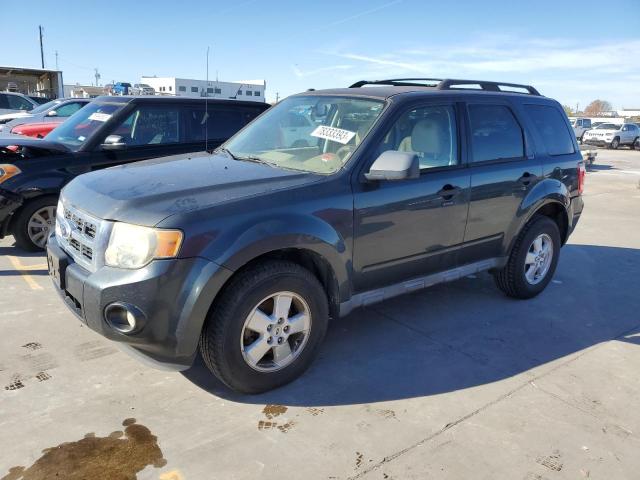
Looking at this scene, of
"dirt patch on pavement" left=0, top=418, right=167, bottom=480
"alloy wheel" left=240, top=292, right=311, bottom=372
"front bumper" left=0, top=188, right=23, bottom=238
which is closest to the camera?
"dirt patch on pavement" left=0, top=418, right=167, bottom=480

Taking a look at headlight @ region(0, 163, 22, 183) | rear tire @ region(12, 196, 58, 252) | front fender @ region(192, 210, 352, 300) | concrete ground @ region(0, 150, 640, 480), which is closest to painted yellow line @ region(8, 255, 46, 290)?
concrete ground @ region(0, 150, 640, 480)

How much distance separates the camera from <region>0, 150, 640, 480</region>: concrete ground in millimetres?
2590

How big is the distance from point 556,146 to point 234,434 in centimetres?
401

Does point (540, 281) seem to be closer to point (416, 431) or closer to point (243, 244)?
point (416, 431)

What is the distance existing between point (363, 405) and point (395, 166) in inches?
57.7

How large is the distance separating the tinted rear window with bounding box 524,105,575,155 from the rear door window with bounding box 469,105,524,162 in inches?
13.3

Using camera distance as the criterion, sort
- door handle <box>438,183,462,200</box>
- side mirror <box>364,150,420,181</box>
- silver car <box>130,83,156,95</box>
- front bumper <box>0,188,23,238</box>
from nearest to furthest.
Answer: side mirror <box>364,150,420,181</box>, door handle <box>438,183,462,200</box>, front bumper <box>0,188,23,238</box>, silver car <box>130,83,156,95</box>

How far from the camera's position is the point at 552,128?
5016mm

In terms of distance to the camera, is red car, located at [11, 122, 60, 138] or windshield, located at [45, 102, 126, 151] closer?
windshield, located at [45, 102, 126, 151]

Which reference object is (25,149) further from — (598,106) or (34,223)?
(598,106)

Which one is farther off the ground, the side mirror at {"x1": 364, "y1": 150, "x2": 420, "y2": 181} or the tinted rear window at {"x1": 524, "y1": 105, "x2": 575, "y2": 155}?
the tinted rear window at {"x1": 524, "y1": 105, "x2": 575, "y2": 155}

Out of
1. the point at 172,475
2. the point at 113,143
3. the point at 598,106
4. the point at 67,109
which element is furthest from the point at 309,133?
the point at 598,106

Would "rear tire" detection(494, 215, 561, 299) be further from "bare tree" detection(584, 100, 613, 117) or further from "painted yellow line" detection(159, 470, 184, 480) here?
"bare tree" detection(584, 100, 613, 117)

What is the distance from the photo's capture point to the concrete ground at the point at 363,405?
2.59 metres
